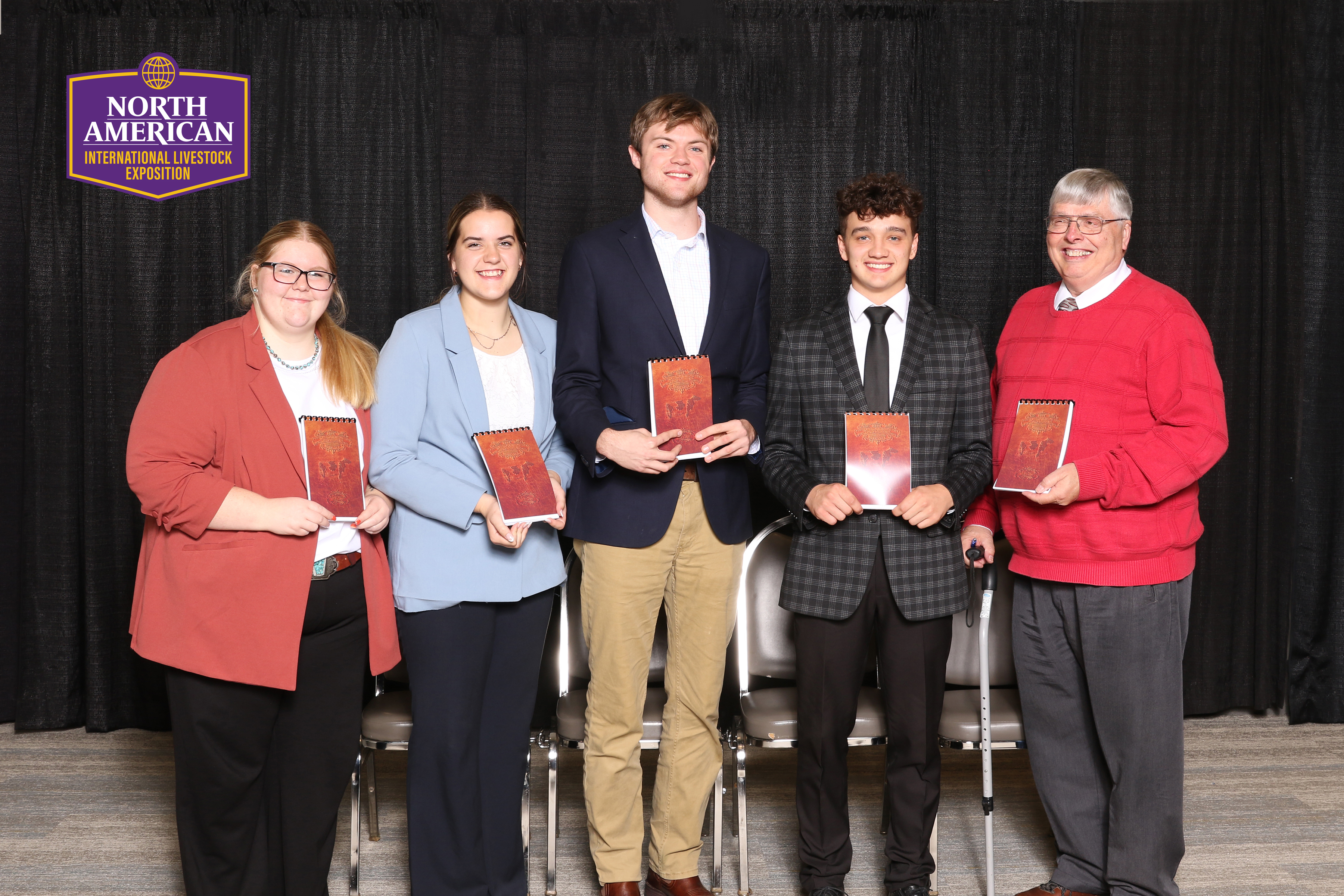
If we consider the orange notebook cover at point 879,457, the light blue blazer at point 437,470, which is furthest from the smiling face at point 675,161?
the orange notebook cover at point 879,457

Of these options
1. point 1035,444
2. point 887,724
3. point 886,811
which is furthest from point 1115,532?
point 886,811

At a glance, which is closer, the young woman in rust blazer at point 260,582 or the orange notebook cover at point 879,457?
the young woman in rust blazer at point 260,582

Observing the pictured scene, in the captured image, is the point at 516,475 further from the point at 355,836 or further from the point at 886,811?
the point at 886,811

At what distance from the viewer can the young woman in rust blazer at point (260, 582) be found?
7.00 ft

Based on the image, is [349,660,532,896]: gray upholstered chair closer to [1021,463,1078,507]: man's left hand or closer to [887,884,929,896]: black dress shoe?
[887,884,929,896]: black dress shoe

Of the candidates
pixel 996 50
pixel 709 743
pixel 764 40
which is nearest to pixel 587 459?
pixel 709 743

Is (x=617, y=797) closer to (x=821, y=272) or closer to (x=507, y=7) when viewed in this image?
(x=821, y=272)

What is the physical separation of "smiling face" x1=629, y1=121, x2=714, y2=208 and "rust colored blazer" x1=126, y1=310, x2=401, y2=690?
1027 millimetres

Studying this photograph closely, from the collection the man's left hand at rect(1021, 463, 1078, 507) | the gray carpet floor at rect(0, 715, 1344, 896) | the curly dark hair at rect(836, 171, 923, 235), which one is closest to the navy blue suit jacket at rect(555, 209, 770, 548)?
the curly dark hair at rect(836, 171, 923, 235)

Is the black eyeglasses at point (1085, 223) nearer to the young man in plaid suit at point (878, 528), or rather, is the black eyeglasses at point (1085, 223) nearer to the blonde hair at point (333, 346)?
the young man in plaid suit at point (878, 528)

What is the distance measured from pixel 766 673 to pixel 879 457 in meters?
1.00

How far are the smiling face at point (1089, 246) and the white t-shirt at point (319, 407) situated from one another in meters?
1.81

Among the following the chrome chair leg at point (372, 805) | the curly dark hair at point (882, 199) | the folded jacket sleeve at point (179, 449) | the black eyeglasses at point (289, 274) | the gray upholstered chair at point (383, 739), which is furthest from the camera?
the chrome chair leg at point (372, 805)

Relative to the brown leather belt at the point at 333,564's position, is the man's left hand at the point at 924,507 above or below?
above
